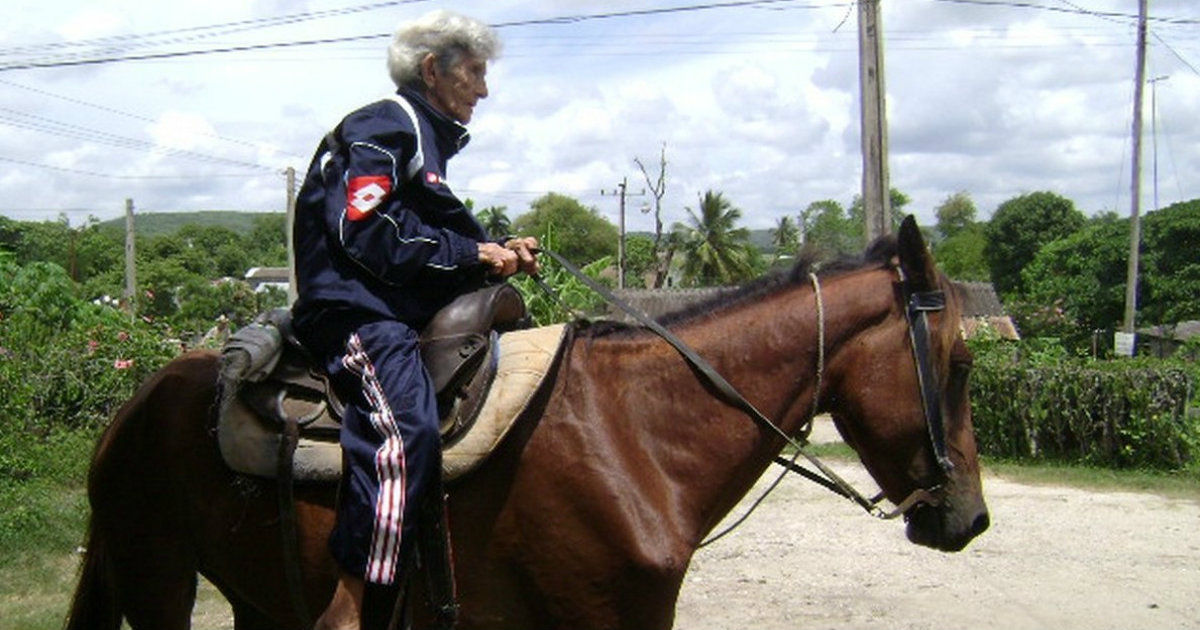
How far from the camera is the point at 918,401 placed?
2.98 meters

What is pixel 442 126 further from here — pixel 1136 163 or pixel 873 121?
pixel 1136 163

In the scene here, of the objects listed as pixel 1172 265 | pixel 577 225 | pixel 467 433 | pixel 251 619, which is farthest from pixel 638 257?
pixel 467 433

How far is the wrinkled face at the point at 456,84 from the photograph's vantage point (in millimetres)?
3076

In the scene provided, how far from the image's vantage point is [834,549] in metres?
8.59

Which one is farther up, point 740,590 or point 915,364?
point 915,364

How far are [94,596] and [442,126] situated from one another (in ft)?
6.55

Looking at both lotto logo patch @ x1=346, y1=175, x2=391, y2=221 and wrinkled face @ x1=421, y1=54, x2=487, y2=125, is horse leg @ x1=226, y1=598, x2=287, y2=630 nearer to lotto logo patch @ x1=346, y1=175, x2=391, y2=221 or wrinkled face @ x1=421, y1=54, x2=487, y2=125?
lotto logo patch @ x1=346, y1=175, x2=391, y2=221

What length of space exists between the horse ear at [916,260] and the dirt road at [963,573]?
149 inches

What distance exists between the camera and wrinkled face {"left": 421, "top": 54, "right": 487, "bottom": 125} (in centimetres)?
308

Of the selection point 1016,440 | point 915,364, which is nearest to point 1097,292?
point 1016,440

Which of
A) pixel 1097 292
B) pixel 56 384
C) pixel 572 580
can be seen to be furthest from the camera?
pixel 1097 292

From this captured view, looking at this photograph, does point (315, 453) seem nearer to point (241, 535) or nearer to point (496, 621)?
point (241, 535)

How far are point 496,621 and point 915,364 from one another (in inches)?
51.9

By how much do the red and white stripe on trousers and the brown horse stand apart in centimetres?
21
